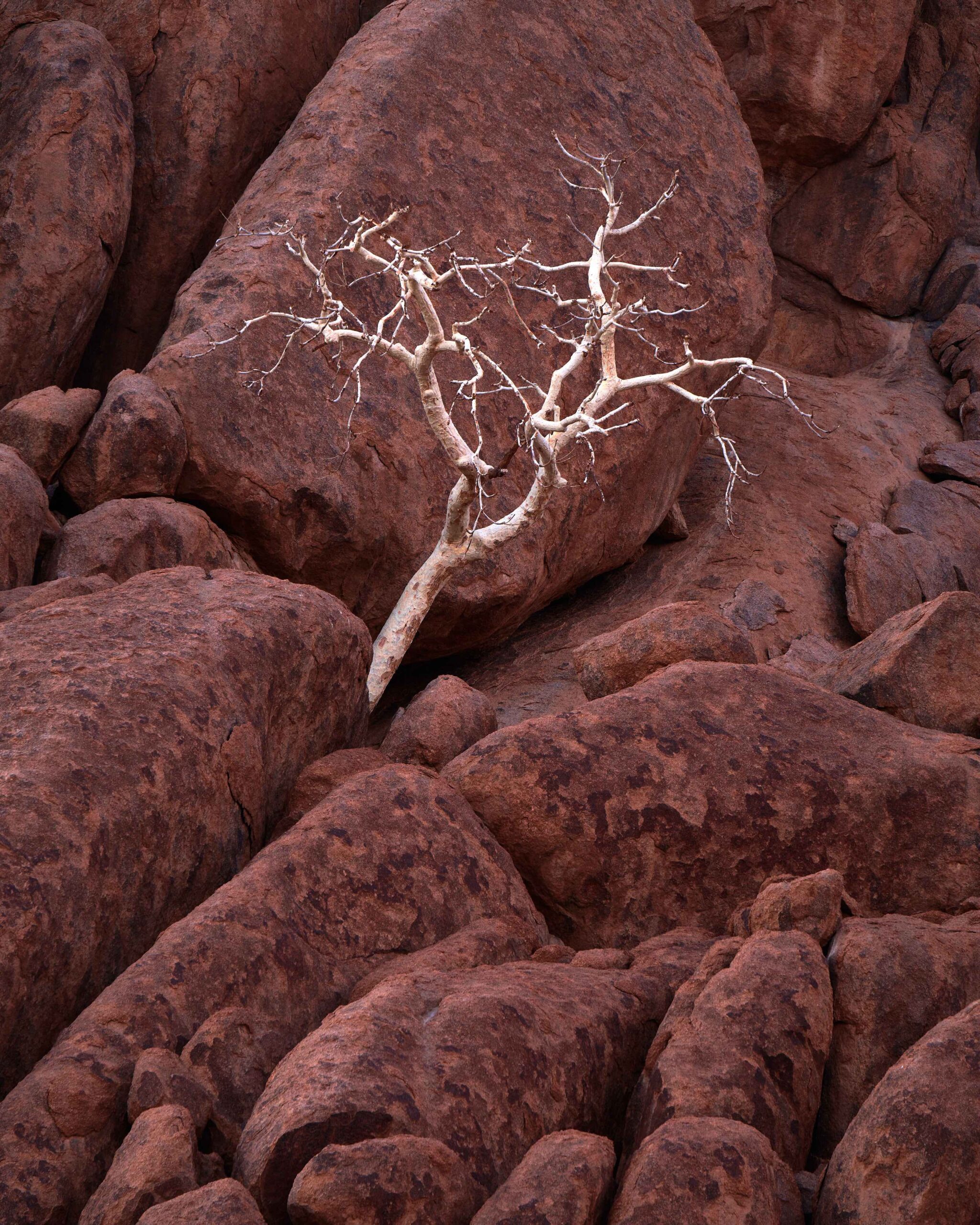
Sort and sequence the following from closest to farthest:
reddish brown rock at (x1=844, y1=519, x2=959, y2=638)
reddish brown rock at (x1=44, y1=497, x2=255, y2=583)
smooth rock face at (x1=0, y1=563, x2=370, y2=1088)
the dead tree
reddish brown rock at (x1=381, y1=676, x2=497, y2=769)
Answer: smooth rock face at (x1=0, y1=563, x2=370, y2=1088) → reddish brown rock at (x1=381, y1=676, x2=497, y2=769) → reddish brown rock at (x1=44, y1=497, x2=255, y2=583) → the dead tree → reddish brown rock at (x1=844, y1=519, x2=959, y2=638)

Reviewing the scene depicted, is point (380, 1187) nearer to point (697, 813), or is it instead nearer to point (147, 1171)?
point (147, 1171)

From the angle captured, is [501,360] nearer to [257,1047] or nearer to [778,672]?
[778,672]

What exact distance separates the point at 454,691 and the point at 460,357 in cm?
546

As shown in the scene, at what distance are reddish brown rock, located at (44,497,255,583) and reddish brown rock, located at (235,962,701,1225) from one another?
490cm

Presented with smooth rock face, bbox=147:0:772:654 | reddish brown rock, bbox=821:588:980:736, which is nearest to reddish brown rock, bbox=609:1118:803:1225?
reddish brown rock, bbox=821:588:980:736

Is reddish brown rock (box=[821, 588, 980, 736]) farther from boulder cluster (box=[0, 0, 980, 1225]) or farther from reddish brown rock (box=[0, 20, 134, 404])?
reddish brown rock (box=[0, 20, 134, 404])

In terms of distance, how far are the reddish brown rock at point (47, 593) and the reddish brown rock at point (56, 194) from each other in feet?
17.7

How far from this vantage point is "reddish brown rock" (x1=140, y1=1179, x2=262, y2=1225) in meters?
3.83

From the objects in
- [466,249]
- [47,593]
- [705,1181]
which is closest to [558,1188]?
[705,1181]

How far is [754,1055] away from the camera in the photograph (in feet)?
15.1

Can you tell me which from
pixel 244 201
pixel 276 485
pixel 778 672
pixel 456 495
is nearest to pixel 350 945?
pixel 778 672

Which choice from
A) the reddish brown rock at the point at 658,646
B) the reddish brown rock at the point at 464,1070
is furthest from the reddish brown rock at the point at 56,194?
the reddish brown rock at the point at 464,1070

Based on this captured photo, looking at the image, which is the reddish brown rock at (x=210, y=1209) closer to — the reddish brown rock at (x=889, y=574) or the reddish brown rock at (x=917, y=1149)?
the reddish brown rock at (x=917, y=1149)

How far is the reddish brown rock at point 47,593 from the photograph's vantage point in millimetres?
7730
